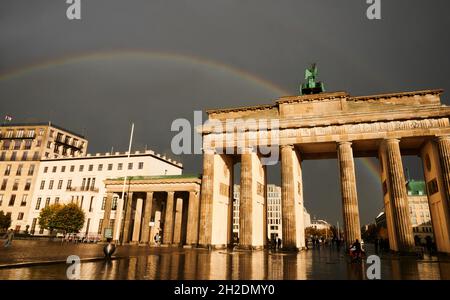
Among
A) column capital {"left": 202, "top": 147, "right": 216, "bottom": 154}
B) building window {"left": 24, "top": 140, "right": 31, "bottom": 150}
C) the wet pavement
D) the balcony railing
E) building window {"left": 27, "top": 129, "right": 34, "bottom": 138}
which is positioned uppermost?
building window {"left": 27, "top": 129, "right": 34, "bottom": 138}

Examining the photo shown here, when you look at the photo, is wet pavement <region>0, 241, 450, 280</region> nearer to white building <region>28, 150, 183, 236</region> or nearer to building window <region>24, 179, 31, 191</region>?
white building <region>28, 150, 183, 236</region>

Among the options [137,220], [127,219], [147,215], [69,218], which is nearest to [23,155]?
[69,218]

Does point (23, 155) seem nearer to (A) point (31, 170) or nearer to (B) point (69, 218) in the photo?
(A) point (31, 170)

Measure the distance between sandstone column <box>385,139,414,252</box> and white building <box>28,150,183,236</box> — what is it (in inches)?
1629

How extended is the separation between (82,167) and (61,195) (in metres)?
7.44

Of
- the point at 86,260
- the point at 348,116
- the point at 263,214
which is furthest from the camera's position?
the point at 263,214

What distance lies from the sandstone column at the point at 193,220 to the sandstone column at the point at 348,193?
1914 centimetres

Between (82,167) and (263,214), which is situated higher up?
(82,167)

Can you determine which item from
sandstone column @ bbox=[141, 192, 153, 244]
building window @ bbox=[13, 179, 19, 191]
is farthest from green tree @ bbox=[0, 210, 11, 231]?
sandstone column @ bbox=[141, 192, 153, 244]

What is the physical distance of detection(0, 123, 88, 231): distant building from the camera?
64.1 m

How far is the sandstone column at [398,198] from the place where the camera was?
2614 centimetres
